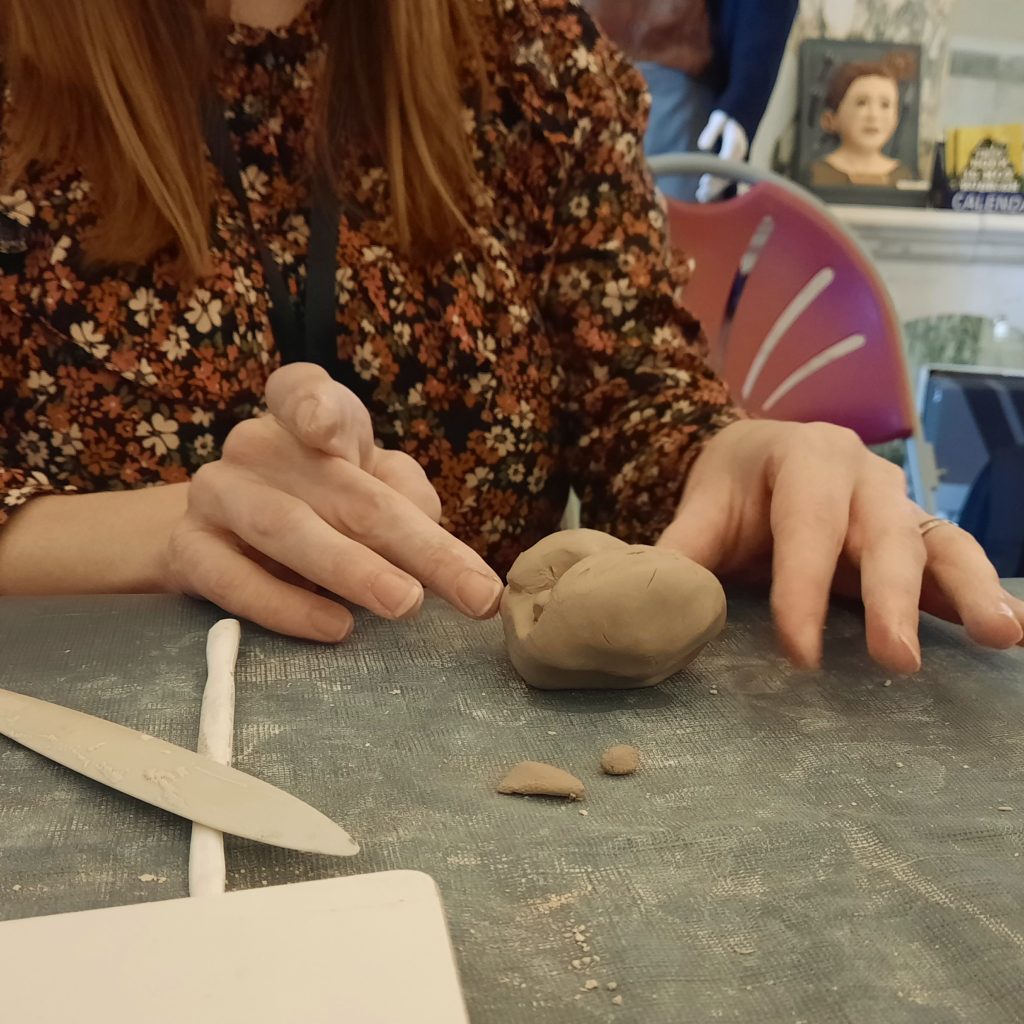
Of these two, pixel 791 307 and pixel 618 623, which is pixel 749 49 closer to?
pixel 791 307

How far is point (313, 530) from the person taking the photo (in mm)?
426

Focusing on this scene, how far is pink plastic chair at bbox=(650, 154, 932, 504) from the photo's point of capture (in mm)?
1165

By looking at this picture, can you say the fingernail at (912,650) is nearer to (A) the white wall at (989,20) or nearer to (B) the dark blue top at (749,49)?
(B) the dark blue top at (749,49)

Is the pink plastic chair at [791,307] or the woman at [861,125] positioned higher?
the woman at [861,125]

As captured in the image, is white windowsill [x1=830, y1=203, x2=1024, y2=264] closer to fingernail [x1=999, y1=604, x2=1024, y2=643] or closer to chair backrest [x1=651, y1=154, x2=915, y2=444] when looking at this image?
chair backrest [x1=651, y1=154, x2=915, y2=444]

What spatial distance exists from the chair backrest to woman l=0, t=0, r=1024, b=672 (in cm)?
45

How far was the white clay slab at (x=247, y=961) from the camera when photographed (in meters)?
0.21

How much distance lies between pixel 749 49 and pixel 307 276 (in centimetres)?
110

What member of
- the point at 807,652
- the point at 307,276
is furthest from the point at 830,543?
the point at 307,276

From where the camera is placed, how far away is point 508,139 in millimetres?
750

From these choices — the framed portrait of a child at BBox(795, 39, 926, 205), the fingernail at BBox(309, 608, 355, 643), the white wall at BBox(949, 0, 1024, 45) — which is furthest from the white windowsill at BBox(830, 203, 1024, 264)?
the fingernail at BBox(309, 608, 355, 643)

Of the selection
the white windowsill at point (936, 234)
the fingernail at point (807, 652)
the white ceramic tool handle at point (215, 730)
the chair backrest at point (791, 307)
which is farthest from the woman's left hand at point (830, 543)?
the white windowsill at point (936, 234)

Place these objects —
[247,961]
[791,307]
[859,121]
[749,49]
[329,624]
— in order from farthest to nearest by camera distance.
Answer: [859,121] < [749,49] < [791,307] < [329,624] < [247,961]

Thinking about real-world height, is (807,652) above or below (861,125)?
below
